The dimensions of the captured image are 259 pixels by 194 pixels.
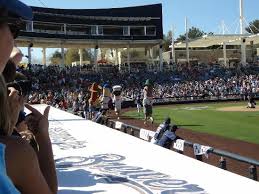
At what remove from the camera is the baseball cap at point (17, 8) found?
68.2 inches

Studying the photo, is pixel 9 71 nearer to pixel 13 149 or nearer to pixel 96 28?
pixel 13 149

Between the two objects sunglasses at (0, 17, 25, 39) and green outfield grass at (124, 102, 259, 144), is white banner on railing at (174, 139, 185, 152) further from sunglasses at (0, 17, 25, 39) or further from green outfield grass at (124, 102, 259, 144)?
sunglasses at (0, 17, 25, 39)

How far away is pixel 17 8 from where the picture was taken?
1813 mm

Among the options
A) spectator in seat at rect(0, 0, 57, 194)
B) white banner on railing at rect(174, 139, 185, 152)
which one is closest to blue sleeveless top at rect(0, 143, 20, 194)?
spectator in seat at rect(0, 0, 57, 194)

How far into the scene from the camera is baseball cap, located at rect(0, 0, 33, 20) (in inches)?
68.2

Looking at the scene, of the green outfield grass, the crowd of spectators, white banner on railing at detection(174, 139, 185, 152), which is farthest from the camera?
the crowd of spectators

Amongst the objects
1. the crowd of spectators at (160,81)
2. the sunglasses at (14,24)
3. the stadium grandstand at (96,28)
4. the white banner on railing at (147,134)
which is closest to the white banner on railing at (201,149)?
the white banner on railing at (147,134)

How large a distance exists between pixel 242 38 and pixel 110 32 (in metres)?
17.5

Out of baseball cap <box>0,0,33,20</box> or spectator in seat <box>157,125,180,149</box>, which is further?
spectator in seat <box>157,125,180,149</box>

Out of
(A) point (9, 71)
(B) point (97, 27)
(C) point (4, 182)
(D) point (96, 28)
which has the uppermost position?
(B) point (97, 27)

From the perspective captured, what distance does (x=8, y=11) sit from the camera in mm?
1751

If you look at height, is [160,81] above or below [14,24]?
below

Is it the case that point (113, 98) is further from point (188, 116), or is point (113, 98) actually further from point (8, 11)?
point (8, 11)

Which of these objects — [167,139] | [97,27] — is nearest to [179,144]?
[167,139]
